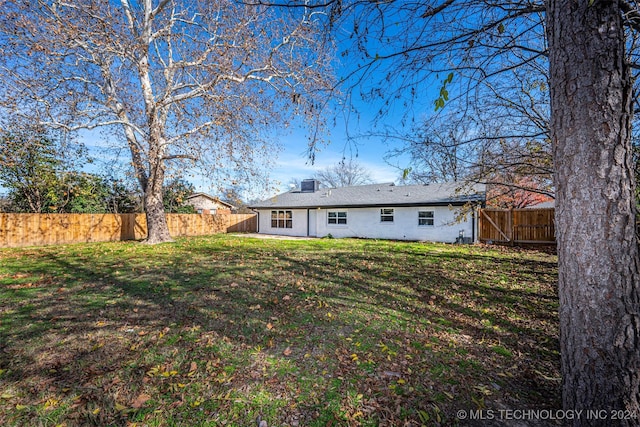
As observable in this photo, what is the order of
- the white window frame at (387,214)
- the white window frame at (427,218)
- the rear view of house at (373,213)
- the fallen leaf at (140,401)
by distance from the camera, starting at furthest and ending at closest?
the white window frame at (387,214) < the white window frame at (427,218) < the rear view of house at (373,213) < the fallen leaf at (140,401)

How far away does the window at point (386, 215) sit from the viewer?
16.3 meters

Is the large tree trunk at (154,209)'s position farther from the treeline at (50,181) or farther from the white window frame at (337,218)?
the white window frame at (337,218)

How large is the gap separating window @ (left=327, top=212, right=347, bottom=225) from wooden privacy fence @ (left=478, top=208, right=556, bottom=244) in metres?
7.79

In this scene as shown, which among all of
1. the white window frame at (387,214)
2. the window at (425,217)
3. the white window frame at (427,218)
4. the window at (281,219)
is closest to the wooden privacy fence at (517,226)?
the white window frame at (427,218)

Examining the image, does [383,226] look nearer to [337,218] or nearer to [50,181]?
[337,218]

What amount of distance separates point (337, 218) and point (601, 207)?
1651 centimetres

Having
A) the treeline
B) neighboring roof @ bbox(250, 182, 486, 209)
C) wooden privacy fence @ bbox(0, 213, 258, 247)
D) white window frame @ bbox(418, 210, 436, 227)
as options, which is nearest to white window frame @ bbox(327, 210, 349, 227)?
neighboring roof @ bbox(250, 182, 486, 209)

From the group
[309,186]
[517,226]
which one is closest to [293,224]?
[309,186]

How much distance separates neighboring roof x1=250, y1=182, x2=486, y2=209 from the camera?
14531 mm

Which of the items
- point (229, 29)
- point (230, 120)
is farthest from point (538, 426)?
point (229, 29)

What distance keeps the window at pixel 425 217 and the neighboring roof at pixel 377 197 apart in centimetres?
66

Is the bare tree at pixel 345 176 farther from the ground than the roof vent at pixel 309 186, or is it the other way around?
the bare tree at pixel 345 176

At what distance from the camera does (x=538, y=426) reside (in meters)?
1.99

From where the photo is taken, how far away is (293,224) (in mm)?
19953
